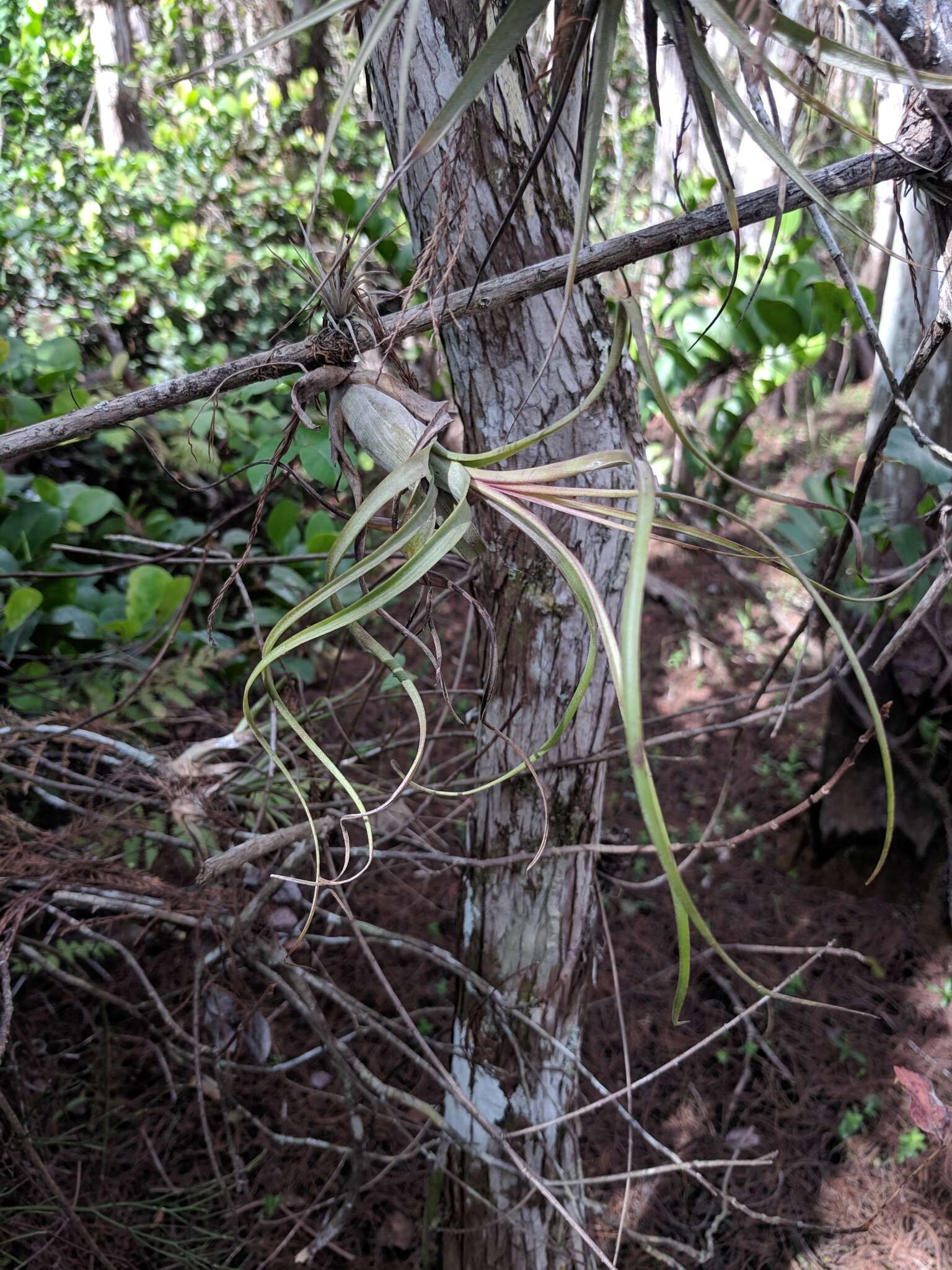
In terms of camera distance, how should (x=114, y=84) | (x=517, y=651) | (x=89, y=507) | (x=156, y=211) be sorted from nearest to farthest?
1. (x=517, y=651)
2. (x=89, y=507)
3. (x=156, y=211)
4. (x=114, y=84)

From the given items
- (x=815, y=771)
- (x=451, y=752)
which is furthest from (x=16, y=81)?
(x=815, y=771)

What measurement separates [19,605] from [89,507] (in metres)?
0.52

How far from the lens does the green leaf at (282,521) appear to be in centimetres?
219

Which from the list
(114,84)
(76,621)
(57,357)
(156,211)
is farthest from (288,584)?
(114,84)

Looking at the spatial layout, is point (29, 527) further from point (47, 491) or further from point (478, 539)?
point (478, 539)

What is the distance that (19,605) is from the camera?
1.76 m

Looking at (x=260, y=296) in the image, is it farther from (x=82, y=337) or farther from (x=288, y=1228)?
(x=288, y=1228)

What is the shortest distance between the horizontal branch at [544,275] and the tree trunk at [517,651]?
0.49 feet

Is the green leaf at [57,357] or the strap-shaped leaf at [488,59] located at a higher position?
the strap-shaped leaf at [488,59]

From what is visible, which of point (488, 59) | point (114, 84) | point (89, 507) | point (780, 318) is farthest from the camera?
point (114, 84)

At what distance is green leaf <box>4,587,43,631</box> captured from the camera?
1752 millimetres

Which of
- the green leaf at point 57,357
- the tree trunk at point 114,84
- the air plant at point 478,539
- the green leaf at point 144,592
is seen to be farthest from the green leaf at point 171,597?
the tree trunk at point 114,84

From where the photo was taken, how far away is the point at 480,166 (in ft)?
3.35

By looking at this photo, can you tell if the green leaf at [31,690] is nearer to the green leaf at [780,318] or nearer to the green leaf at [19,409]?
the green leaf at [19,409]
